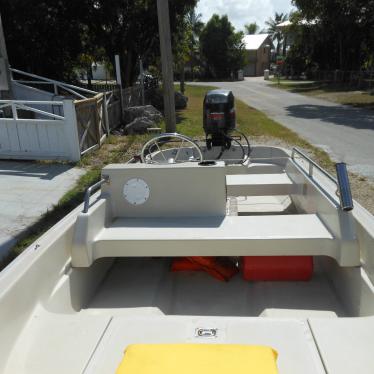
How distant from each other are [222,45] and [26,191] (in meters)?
50.3

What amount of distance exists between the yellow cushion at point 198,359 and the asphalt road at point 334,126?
21.3 feet

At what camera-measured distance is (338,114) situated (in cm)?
1694

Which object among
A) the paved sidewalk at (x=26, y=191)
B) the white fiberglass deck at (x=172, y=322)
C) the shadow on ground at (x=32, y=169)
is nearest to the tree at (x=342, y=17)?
the shadow on ground at (x=32, y=169)

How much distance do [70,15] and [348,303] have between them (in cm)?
1571

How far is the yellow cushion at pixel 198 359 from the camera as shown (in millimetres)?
1604

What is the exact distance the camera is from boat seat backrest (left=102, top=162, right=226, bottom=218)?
120 inches

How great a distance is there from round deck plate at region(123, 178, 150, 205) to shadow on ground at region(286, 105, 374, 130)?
39.1 feet

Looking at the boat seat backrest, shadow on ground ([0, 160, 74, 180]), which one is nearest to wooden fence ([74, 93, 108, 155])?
shadow on ground ([0, 160, 74, 180])

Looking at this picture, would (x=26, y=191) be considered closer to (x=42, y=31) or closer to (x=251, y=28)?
(x=42, y=31)

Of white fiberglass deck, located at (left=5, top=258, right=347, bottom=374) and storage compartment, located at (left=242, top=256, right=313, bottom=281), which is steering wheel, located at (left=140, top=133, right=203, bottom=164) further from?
white fiberglass deck, located at (left=5, top=258, right=347, bottom=374)

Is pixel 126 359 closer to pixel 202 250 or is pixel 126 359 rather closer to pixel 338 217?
pixel 202 250

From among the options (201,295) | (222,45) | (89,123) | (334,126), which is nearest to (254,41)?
(222,45)

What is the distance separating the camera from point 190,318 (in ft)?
6.80

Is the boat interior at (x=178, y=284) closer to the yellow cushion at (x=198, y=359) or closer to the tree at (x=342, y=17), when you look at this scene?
the yellow cushion at (x=198, y=359)
